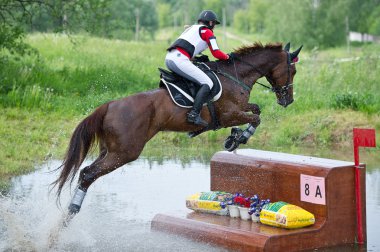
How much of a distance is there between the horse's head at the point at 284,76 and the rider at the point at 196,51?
45.2 inches

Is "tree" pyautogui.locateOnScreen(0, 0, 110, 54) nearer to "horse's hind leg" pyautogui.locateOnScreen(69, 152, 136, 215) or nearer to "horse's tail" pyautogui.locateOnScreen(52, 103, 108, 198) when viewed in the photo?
"horse's tail" pyautogui.locateOnScreen(52, 103, 108, 198)

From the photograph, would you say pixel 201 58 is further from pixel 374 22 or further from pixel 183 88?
pixel 374 22

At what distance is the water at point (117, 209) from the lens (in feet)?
28.4

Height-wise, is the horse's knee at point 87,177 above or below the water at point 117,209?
above

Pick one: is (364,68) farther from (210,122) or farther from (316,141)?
(210,122)

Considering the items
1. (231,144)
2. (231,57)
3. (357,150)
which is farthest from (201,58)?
(357,150)

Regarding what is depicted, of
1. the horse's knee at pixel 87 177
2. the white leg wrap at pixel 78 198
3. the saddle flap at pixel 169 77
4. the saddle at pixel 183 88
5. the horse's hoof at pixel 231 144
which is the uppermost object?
the saddle flap at pixel 169 77

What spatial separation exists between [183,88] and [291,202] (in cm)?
186

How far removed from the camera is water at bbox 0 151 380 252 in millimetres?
8648

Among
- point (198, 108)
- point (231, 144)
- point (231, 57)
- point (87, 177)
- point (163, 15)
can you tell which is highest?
point (163, 15)

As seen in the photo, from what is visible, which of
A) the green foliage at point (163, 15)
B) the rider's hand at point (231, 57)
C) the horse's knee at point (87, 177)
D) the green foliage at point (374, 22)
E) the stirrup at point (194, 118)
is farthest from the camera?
the green foliage at point (163, 15)

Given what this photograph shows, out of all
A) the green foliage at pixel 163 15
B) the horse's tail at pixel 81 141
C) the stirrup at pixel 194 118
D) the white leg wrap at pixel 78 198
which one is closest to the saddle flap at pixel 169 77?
the stirrup at pixel 194 118

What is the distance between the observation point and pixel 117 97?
57.9 feet

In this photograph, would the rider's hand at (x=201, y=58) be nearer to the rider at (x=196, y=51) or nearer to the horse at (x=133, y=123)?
the horse at (x=133, y=123)
